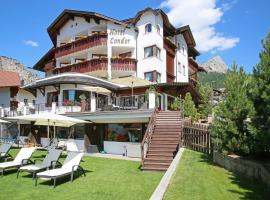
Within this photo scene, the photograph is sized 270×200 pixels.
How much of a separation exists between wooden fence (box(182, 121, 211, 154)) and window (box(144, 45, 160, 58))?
14.8 metres

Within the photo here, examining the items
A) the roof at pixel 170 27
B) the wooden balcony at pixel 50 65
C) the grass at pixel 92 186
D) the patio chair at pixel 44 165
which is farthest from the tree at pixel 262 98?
the wooden balcony at pixel 50 65

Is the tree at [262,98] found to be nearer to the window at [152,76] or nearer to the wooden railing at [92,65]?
the window at [152,76]

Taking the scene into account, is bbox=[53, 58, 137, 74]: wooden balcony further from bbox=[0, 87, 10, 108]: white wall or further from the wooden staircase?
bbox=[0, 87, 10, 108]: white wall

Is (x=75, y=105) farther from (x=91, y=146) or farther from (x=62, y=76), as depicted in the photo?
(x=91, y=146)

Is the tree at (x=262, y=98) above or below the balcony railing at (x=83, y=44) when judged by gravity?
below

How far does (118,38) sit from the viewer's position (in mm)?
33938

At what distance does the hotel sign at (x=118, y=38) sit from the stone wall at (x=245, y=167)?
22651mm

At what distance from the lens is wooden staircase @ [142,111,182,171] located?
16047mm

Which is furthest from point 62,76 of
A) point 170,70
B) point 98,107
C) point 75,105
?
point 170,70

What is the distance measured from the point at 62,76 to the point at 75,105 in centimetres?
358

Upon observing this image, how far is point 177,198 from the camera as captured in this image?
8.50m

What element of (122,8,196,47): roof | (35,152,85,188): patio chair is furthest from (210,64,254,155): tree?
(122,8,196,47): roof

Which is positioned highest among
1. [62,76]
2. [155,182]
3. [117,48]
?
[117,48]

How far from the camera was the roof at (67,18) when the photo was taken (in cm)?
3378
